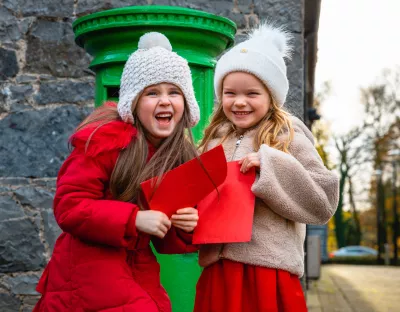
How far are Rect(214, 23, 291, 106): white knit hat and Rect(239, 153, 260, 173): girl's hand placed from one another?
0.29 metres

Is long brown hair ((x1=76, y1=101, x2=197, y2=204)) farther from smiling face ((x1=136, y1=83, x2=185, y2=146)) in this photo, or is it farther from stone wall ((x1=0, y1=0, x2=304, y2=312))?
stone wall ((x1=0, y1=0, x2=304, y2=312))

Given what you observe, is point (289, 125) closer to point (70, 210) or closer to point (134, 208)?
point (134, 208)

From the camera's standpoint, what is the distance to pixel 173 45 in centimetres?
304

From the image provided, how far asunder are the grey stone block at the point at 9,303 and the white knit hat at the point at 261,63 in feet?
9.47

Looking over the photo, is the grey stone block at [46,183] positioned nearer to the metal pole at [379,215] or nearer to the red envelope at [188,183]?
the red envelope at [188,183]

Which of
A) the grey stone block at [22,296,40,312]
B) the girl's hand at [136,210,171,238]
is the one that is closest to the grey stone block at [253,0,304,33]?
the grey stone block at [22,296,40,312]

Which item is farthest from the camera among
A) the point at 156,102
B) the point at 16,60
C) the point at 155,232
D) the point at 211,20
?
the point at 16,60

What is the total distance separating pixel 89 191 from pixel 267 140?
711 mm

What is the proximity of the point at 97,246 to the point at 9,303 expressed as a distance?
2996mm

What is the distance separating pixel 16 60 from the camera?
514 cm

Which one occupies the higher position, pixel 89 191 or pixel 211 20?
pixel 211 20

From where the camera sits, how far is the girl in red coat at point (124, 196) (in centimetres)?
220

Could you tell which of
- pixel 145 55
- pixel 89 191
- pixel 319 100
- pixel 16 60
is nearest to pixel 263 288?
pixel 89 191

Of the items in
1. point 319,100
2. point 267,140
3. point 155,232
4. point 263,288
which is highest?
point 319,100
